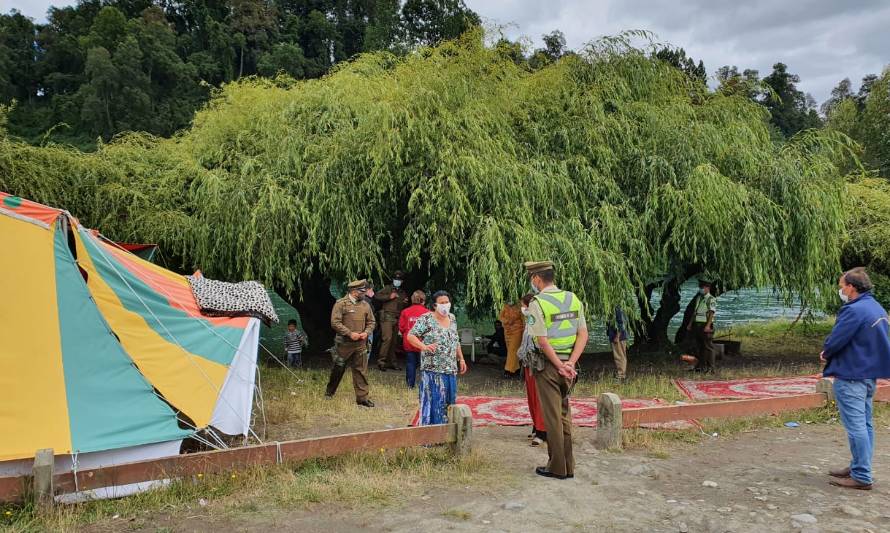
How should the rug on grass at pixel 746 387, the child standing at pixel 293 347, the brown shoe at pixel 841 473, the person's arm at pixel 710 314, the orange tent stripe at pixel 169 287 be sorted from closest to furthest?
1. the brown shoe at pixel 841 473
2. the orange tent stripe at pixel 169 287
3. the rug on grass at pixel 746 387
4. the person's arm at pixel 710 314
5. the child standing at pixel 293 347

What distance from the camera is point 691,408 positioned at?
23.7ft

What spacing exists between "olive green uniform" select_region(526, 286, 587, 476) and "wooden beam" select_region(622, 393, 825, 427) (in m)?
1.46

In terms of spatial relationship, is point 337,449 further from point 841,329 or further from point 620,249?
point 620,249

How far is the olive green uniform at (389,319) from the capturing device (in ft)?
40.8

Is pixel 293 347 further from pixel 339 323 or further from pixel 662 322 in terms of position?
pixel 662 322

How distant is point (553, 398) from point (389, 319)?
741cm

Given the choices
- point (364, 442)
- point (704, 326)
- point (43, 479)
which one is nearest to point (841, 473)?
point (364, 442)

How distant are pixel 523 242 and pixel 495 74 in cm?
388

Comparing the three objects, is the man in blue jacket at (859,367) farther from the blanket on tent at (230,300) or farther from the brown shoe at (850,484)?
the blanket on tent at (230,300)

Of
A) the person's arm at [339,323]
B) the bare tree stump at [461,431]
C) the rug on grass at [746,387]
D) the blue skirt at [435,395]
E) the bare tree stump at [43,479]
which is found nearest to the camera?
the bare tree stump at [43,479]

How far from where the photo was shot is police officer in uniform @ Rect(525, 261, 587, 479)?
560cm

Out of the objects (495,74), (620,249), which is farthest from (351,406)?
(495,74)

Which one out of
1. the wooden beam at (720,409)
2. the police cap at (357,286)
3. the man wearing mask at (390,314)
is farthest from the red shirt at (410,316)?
the wooden beam at (720,409)

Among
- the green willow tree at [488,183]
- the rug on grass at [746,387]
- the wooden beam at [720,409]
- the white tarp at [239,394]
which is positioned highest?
the green willow tree at [488,183]
